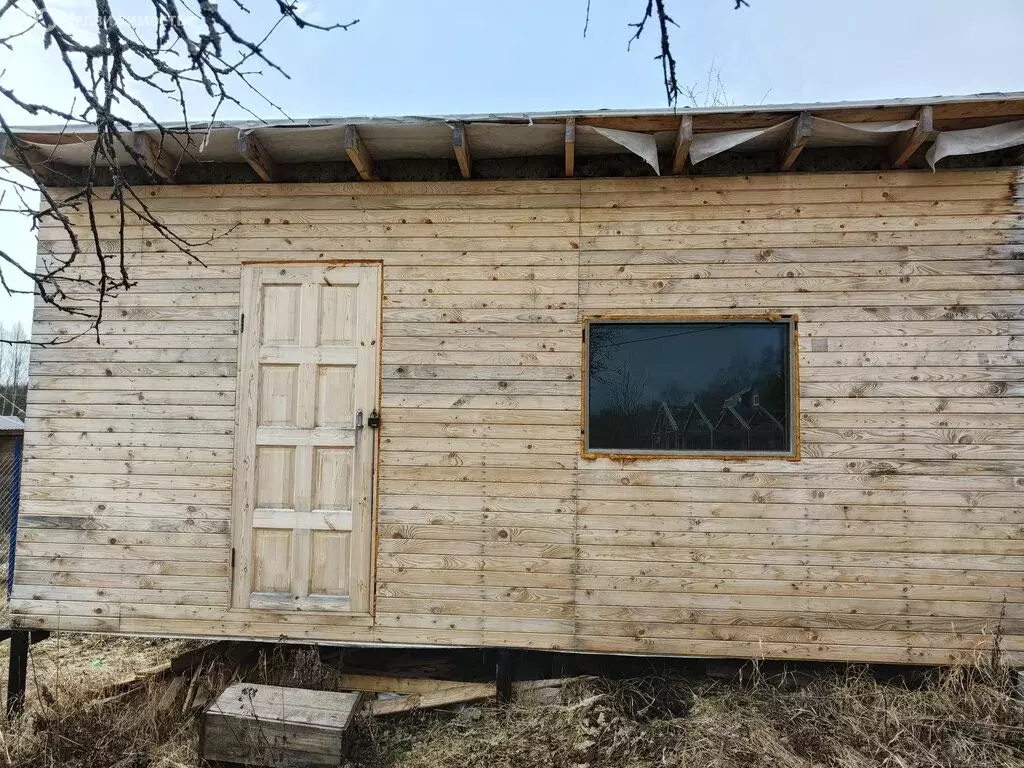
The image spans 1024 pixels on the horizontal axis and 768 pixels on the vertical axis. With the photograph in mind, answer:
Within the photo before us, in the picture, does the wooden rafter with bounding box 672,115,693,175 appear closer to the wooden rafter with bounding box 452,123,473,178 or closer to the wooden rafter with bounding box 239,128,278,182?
the wooden rafter with bounding box 452,123,473,178

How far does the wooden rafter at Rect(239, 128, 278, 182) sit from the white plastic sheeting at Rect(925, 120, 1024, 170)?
4.06 m

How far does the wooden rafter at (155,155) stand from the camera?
155 inches

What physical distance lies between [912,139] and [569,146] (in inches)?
78.5

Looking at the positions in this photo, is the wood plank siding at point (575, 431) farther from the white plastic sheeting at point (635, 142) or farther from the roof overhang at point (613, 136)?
the white plastic sheeting at point (635, 142)

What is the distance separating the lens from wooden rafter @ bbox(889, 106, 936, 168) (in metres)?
3.58

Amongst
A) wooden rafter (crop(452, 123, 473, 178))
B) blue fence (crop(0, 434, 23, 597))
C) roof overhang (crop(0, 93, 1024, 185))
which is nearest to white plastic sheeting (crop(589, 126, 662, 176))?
roof overhang (crop(0, 93, 1024, 185))

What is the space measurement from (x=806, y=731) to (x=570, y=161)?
3.48 m

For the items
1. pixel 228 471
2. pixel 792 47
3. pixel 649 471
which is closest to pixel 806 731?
pixel 649 471

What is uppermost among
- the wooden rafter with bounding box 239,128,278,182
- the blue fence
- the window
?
the wooden rafter with bounding box 239,128,278,182

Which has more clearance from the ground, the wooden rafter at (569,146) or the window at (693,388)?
the wooden rafter at (569,146)

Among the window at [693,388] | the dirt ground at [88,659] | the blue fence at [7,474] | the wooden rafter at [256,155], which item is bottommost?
the dirt ground at [88,659]

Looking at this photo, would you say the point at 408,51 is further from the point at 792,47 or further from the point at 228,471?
the point at 228,471

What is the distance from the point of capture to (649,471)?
394cm

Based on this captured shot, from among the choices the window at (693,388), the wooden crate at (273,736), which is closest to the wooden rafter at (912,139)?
the window at (693,388)
